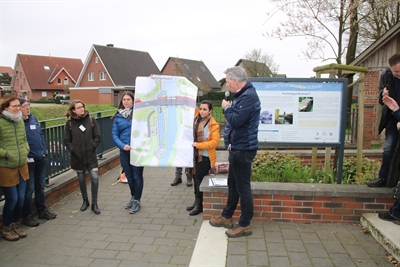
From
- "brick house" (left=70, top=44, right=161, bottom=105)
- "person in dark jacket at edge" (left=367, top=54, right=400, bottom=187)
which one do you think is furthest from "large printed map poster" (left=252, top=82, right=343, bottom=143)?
"brick house" (left=70, top=44, right=161, bottom=105)

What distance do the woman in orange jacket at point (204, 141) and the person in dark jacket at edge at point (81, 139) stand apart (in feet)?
5.30

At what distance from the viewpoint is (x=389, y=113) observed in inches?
161

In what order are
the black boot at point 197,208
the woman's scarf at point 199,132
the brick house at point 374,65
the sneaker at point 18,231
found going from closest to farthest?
the sneaker at point 18,231 < the woman's scarf at point 199,132 < the black boot at point 197,208 < the brick house at point 374,65

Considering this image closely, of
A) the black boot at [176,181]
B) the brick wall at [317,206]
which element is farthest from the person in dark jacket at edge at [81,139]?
the brick wall at [317,206]

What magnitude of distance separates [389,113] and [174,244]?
317 centimetres

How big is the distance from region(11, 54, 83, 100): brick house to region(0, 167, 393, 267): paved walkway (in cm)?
6279

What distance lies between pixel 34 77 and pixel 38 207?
65.5m

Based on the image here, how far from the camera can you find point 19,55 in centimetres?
6209

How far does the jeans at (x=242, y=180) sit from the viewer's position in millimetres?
3674

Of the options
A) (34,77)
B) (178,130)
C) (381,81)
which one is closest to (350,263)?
(381,81)

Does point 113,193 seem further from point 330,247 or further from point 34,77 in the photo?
point 34,77

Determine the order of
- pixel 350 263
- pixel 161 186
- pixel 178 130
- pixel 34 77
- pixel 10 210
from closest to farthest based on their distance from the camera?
pixel 350 263
pixel 10 210
pixel 178 130
pixel 161 186
pixel 34 77

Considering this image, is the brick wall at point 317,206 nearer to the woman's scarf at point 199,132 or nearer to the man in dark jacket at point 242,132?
the man in dark jacket at point 242,132

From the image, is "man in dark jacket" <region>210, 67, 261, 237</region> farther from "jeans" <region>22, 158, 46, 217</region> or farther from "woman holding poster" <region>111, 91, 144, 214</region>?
"jeans" <region>22, 158, 46, 217</region>
